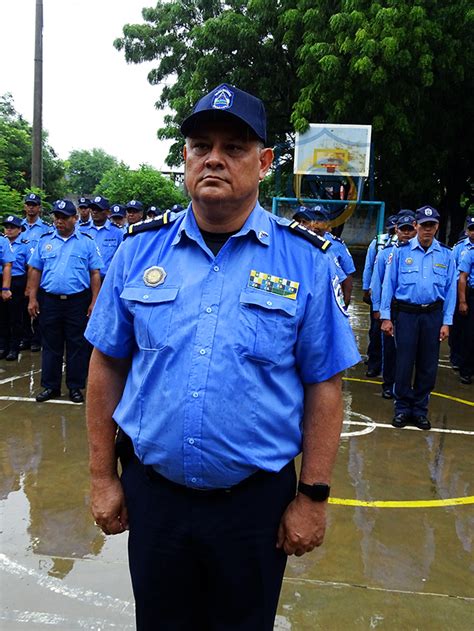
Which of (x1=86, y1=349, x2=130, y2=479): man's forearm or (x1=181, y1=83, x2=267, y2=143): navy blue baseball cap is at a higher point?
(x1=181, y1=83, x2=267, y2=143): navy blue baseball cap

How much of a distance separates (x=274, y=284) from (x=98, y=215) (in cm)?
715

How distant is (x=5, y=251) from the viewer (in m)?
7.60

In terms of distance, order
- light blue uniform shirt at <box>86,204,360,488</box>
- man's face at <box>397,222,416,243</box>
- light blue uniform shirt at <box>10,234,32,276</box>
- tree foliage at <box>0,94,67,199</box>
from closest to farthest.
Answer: light blue uniform shirt at <box>86,204,360,488</box>
man's face at <box>397,222,416,243</box>
light blue uniform shirt at <box>10,234,32,276</box>
tree foliage at <box>0,94,67,199</box>

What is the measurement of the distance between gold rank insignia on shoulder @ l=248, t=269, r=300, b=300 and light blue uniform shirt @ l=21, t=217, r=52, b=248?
7099mm

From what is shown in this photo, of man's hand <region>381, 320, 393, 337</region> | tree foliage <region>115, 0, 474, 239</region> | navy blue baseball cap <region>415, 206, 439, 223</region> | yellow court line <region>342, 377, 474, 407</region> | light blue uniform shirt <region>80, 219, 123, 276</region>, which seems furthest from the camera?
tree foliage <region>115, 0, 474, 239</region>

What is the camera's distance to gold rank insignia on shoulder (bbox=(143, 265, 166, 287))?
5.74 ft

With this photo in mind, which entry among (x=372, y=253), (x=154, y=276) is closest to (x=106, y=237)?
(x=372, y=253)

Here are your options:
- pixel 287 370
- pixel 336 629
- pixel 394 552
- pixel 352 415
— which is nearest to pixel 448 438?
pixel 352 415

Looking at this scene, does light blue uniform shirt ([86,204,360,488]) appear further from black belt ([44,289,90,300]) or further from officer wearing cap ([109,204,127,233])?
officer wearing cap ([109,204,127,233])

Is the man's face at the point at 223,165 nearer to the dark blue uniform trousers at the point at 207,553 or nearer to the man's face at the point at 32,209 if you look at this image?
the dark blue uniform trousers at the point at 207,553

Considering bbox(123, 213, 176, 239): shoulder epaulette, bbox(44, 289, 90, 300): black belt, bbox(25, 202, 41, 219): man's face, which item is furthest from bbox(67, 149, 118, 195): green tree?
bbox(123, 213, 176, 239): shoulder epaulette

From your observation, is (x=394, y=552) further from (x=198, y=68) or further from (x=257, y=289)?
(x=198, y=68)

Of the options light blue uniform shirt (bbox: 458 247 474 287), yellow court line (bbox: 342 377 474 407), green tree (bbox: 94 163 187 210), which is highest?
green tree (bbox: 94 163 187 210)

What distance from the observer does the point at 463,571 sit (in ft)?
9.77
